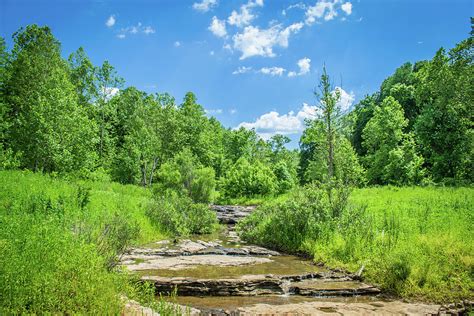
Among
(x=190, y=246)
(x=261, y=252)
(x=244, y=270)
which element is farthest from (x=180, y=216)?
(x=244, y=270)

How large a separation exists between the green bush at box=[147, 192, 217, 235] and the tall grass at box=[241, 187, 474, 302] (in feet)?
10.8

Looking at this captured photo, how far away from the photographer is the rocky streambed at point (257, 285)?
761 centimetres

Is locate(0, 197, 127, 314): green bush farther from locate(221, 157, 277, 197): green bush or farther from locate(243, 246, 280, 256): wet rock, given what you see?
locate(221, 157, 277, 197): green bush

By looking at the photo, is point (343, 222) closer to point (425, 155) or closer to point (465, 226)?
point (465, 226)

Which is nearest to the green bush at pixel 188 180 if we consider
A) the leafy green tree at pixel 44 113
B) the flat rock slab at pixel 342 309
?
the leafy green tree at pixel 44 113

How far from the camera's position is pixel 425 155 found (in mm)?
37969

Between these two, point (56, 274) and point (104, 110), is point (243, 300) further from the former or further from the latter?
point (104, 110)

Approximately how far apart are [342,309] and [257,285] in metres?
2.51

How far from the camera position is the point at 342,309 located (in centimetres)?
759

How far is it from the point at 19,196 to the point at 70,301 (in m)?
10.0

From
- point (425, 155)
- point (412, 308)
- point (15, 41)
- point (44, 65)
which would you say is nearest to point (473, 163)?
point (425, 155)

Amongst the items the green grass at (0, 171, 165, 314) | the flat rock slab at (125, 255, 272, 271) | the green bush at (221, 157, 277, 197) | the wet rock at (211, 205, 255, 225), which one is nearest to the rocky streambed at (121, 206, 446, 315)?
the flat rock slab at (125, 255, 272, 271)

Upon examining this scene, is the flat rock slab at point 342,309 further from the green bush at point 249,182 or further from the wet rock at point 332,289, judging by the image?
the green bush at point 249,182

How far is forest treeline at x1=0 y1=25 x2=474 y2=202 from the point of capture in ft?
76.5
